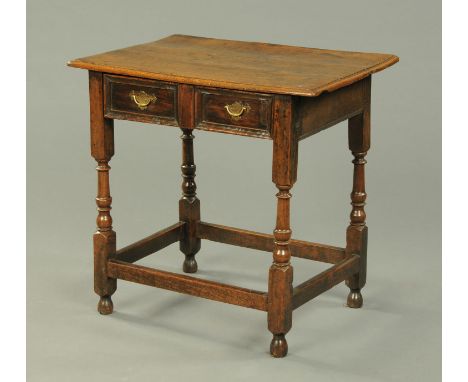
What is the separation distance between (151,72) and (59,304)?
1.15 metres

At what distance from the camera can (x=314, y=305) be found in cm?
612

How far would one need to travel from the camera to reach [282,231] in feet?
18.0

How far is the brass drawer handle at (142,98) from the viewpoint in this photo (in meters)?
5.59

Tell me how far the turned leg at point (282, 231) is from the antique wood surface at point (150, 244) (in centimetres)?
82

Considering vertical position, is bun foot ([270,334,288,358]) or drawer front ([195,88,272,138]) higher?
drawer front ([195,88,272,138])

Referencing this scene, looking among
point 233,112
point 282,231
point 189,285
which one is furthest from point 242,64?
point 189,285

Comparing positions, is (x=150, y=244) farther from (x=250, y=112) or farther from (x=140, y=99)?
(x=250, y=112)

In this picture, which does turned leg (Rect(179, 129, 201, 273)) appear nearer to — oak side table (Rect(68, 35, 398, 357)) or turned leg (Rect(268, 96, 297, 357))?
oak side table (Rect(68, 35, 398, 357))

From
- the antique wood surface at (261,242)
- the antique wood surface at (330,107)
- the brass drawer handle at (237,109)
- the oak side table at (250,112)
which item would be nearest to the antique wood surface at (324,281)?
the oak side table at (250,112)

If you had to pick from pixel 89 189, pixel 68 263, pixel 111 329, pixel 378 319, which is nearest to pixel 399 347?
pixel 378 319

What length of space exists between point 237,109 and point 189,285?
799 mm

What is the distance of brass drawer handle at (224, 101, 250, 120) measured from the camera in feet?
17.6

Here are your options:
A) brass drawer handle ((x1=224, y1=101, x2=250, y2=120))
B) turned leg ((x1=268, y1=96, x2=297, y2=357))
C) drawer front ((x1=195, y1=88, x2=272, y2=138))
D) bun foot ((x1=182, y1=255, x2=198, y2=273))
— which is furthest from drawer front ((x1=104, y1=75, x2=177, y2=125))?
bun foot ((x1=182, y1=255, x2=198, y2=273))

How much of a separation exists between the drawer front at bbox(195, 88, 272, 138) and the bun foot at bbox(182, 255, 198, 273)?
46.3 inches
